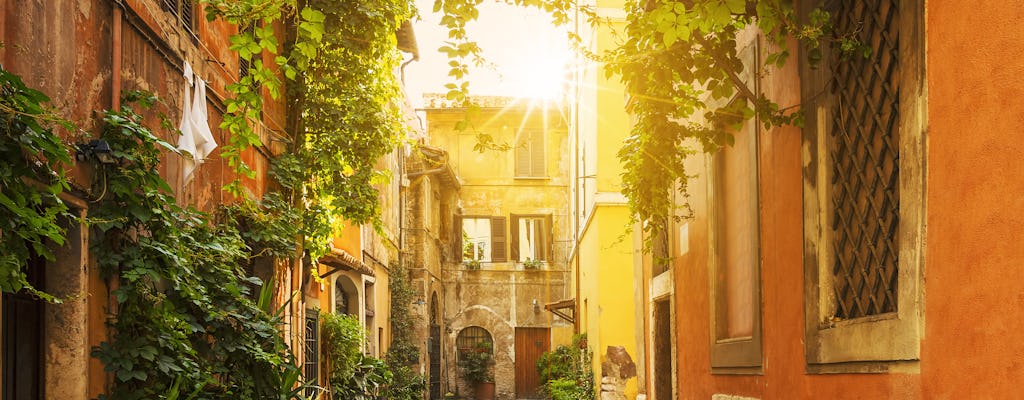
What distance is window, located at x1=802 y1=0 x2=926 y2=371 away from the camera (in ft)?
11.8

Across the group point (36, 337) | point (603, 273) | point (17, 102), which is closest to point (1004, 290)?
point (17, 102)

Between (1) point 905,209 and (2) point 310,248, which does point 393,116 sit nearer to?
(2) point 310,248

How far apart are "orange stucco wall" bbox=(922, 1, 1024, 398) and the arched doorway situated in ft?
73.5

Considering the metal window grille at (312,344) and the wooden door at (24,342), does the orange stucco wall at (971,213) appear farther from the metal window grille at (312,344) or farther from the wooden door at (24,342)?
the metal window grille at (312,344)

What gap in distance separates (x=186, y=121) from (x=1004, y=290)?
16.9 ft

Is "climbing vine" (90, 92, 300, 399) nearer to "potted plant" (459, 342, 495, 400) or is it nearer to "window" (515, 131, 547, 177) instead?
"potted plant" (459, 342, 495, 400)

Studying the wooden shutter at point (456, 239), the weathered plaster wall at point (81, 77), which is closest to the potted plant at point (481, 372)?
the wooden shutter at point (456, 239)

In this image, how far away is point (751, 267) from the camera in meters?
6.43

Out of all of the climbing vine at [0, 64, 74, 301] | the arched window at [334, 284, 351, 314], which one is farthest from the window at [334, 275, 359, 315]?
the climbing vine at [0, 64, 74, 301]

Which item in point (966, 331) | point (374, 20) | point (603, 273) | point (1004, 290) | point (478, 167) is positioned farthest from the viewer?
point (478, 167)

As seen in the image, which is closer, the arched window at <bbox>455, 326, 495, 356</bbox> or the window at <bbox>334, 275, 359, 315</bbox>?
the window at <bbox>334, 275, 359, 315</bbox>

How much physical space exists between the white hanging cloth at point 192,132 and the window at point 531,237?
69.9 feet

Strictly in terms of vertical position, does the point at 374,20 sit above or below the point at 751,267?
above

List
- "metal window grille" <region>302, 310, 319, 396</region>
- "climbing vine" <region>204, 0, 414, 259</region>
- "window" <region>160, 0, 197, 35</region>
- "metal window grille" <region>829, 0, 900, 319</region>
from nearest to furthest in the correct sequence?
"metal window grille" <region>829, 0, 900, 319</region> < "window" <region>160, 0, 197, 35</region> < "climbing vine" <region>204, 0, 414, 259</region> < "metal window grille" <region>302, 310, 319, 396</region>
